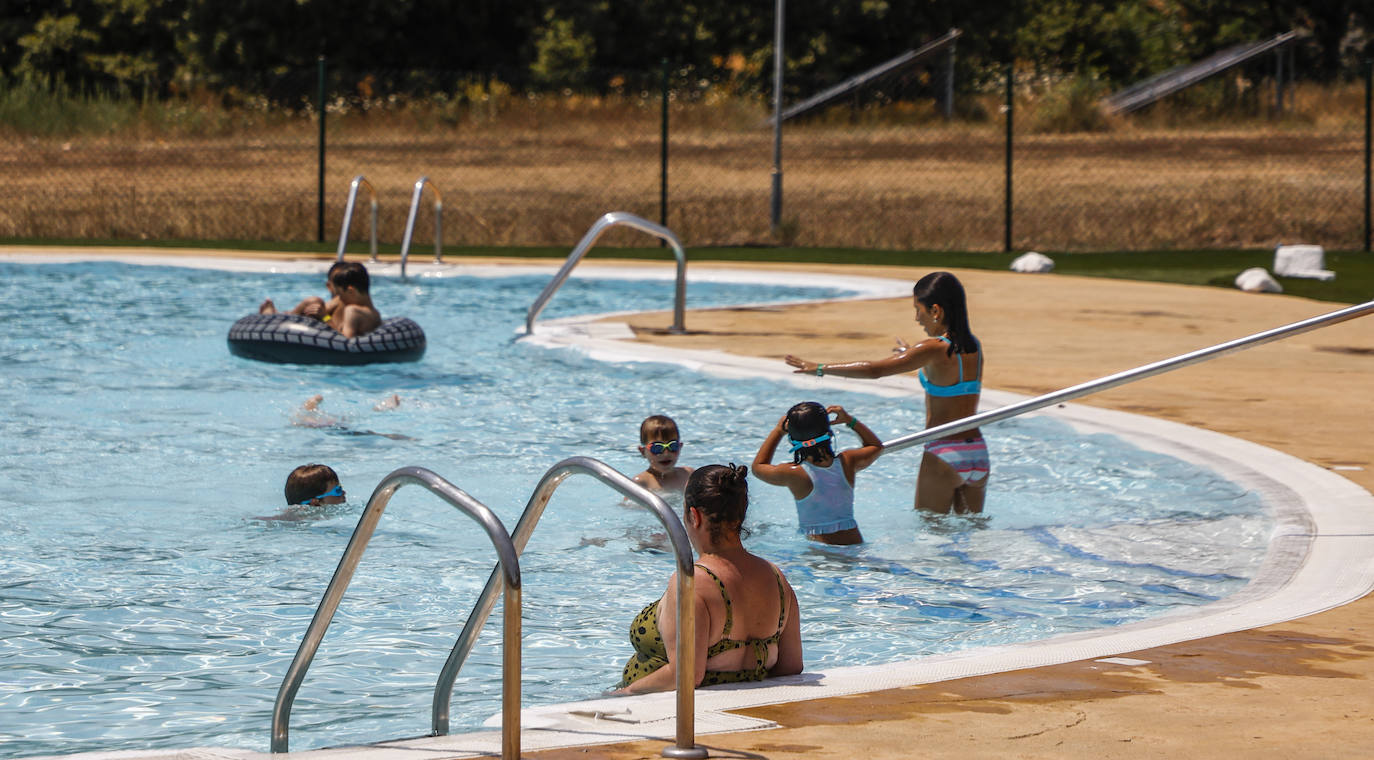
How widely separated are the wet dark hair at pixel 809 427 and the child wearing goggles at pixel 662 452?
763mm

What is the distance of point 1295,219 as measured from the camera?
25547 mm

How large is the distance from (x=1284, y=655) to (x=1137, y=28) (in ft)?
156

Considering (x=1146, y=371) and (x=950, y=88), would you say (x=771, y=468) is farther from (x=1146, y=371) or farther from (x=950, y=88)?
(x=950, y=88)

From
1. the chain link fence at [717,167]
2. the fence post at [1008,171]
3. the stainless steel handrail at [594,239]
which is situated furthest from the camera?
the chain link fence at [717,167]

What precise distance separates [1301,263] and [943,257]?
4.43 metres

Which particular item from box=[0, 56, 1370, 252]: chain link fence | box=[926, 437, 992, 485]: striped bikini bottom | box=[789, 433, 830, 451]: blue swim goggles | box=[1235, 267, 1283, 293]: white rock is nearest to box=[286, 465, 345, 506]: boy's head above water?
box=[789, 433, 830, 451]: blue swim goggles

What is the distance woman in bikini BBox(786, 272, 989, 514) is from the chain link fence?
45.4ft

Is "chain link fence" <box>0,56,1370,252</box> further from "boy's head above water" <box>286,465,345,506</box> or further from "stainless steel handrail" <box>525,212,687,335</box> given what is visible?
"boy's head above water" <box>286,465,345,506</box>

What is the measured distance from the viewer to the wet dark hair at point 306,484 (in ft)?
29.7

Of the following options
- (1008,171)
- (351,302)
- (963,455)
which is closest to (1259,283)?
(1008,171)

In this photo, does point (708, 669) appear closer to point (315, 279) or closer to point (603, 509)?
point (603, 509)

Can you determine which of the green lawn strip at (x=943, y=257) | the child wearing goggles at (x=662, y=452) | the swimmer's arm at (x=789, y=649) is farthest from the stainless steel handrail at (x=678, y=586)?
the green lawn strip at (x=943, y=257)

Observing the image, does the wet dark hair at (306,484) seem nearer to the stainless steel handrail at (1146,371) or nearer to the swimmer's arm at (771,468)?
the swimmer's arm at (771,468)

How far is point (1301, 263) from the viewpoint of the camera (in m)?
17.6
